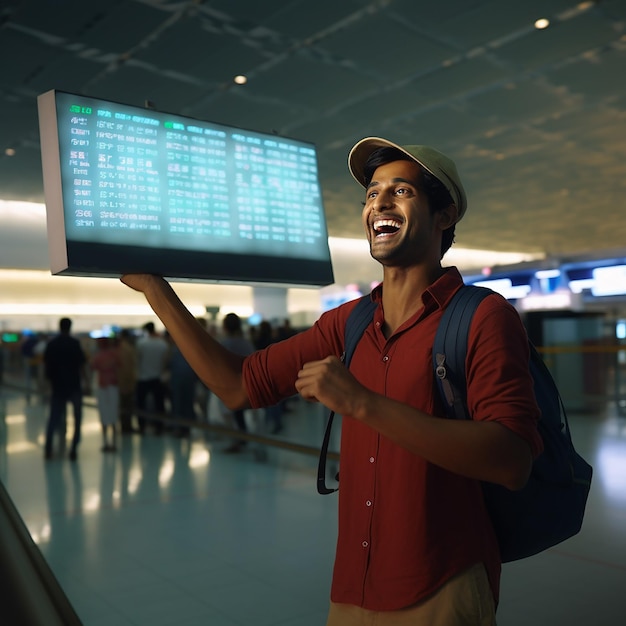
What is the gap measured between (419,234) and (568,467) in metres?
0.58

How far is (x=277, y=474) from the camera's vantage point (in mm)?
7090

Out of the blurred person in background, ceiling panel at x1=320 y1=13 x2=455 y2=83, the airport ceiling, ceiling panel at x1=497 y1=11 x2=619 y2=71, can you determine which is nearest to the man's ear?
the airport ceiling

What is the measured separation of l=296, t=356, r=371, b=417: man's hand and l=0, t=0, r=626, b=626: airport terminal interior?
0.73 m

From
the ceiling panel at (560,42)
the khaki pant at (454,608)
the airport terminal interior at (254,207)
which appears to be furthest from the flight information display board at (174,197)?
the ceiling panel at (560,42)

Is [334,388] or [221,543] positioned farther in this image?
[221,543]

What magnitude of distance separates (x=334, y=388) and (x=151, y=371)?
993cm

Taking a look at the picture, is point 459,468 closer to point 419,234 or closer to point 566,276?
point 419,234

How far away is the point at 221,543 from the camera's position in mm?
4766

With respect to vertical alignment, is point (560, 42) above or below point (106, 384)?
above

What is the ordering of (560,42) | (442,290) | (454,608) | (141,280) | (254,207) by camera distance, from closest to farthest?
(454,608), (442,290), (141,280), (254,207), (560,42)

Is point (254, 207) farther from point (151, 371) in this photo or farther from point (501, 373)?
point (151, 371)

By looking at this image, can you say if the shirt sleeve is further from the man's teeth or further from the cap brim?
the cap brim

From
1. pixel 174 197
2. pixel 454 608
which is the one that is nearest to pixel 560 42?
pixel 174 197

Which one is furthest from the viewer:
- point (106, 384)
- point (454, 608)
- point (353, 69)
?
point (106, 384)
